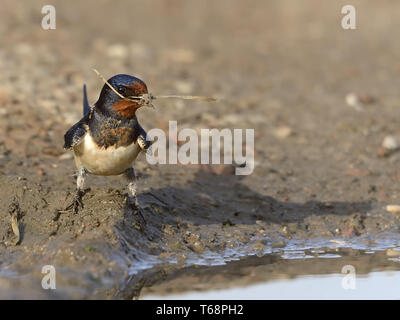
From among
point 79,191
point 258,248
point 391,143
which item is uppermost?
point 391,143

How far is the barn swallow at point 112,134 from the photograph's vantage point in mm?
5414

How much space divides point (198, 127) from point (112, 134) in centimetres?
302

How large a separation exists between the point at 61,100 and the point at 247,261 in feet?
11.6

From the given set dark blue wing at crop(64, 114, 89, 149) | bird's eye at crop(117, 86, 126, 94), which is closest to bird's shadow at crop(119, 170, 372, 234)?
dark blue wing at crop(64, 114, 89, 149)

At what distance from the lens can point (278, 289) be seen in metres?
5.12

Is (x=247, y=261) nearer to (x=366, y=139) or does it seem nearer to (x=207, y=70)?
(x=366, y=139)

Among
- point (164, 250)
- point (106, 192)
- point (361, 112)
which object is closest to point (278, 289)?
point (164, 250)

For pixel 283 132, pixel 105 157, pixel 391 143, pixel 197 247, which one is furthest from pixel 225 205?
pixel 391 143

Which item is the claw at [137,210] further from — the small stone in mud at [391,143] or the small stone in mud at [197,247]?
the small stone in mud at [391,143]

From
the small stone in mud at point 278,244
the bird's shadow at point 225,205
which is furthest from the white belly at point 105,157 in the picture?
the small stone in mud at point 278,244

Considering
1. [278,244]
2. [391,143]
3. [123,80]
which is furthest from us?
[391,143]

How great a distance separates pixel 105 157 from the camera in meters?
5.43

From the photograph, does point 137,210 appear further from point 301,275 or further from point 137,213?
point 301,275

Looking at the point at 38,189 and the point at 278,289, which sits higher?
the point at 38,189
